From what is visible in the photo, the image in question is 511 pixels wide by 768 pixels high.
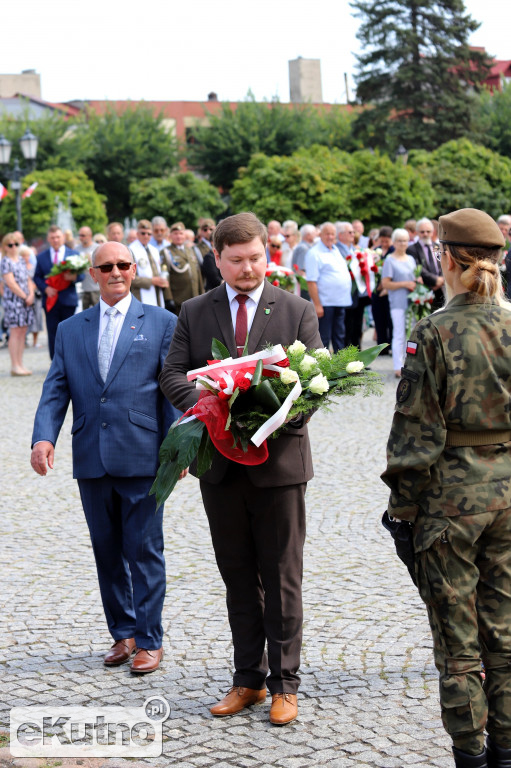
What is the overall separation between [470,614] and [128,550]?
6.88ft

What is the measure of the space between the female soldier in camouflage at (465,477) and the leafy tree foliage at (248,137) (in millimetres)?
54271

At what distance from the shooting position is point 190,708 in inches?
181

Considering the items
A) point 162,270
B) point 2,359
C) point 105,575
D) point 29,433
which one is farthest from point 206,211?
point 105,575

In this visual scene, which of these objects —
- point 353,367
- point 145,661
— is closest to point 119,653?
point 145,661

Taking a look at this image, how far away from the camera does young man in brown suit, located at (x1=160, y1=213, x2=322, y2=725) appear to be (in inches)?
177

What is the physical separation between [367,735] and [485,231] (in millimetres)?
2003

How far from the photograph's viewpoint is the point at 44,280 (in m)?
16.4

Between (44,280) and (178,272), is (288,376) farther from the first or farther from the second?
(44,280)

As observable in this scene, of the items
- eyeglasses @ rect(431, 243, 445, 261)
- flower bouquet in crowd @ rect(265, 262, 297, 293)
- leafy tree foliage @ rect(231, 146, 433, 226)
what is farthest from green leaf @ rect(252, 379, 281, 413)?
leafy tree foliage @ rect(231, 146, 433, 226)

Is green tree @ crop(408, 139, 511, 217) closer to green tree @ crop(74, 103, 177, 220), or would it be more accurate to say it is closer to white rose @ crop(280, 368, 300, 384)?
green tree @ crop(74, 103, 177, 220)

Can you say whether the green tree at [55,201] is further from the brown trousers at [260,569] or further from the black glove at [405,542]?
the black glove at [405,542]

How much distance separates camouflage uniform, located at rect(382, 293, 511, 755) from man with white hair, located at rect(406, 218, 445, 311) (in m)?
11.0

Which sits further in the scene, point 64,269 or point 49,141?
point 49,141

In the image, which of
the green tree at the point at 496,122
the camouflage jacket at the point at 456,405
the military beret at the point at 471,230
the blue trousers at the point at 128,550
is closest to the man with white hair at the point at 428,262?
the blue trousers at the point at 128,550
